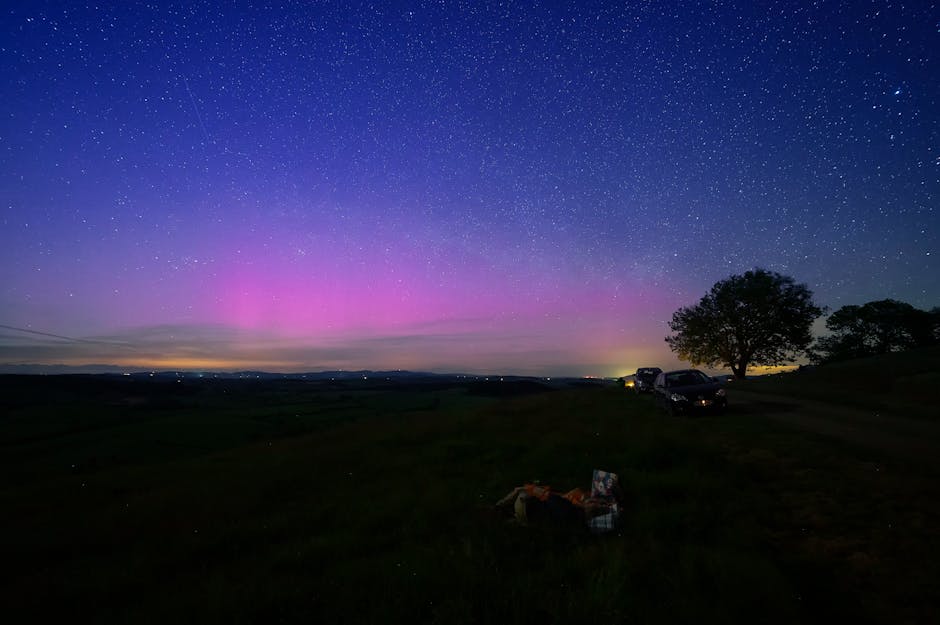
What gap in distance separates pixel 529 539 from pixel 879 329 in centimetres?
7172

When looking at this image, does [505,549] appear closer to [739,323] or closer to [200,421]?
[739,323]

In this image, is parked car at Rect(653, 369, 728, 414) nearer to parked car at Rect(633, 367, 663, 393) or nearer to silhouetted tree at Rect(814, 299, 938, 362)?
parked car at Rect(633, 367, 663, 393)

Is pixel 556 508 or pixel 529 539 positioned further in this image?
pixel 556 508

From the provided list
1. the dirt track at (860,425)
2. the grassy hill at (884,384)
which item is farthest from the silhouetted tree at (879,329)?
the dirt track at (860,425)

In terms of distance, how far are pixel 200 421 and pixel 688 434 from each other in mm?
66186

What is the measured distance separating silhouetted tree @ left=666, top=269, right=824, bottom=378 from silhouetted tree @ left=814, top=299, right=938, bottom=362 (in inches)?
446

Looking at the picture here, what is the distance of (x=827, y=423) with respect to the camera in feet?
41.7

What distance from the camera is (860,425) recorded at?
1205cm

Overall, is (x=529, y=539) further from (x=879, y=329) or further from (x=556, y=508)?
(x=879, y=329)

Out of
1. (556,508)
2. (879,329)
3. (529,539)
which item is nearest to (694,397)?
(556,508)

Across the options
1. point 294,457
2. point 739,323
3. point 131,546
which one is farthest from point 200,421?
point 739,323

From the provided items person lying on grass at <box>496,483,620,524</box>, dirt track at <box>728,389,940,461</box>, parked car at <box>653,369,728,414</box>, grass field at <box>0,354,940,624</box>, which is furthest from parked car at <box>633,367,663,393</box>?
person lying on grass at <box>496,483,620,524</box>

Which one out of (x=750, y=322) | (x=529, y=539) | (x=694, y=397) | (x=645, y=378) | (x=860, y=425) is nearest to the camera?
(x=529, y=539)

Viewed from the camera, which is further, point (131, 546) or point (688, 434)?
point (688, 434)
